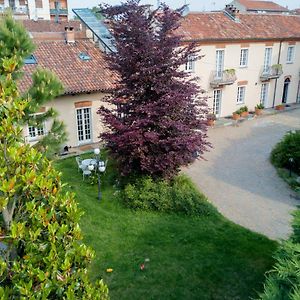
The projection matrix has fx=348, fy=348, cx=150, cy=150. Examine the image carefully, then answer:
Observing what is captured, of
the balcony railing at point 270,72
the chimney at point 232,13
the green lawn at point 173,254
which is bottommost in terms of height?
the green lawn at point 173,254

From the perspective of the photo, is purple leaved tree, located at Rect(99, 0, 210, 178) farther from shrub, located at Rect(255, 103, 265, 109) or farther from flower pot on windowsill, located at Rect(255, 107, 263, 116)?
shrub, located at Rect(255, 103, 265, 109)

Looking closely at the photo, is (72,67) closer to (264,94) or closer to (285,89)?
(264,94)

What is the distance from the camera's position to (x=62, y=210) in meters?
4.47

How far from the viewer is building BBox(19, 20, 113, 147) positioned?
17734mm

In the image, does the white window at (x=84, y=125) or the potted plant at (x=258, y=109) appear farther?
the potted plant at (x=258, y=109)

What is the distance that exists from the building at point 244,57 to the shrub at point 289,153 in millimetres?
8707

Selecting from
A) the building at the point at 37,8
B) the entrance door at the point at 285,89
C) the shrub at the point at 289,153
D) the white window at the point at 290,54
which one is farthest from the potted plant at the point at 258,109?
the building at the point at 37,8

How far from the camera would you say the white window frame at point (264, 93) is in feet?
91.8

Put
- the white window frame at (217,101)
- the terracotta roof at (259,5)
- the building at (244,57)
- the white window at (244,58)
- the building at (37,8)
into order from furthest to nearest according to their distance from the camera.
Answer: the terracotta roof at (259,5) < the building at (37,8) < the white window at (244,58) < the white window frame at (217,101) < the building at (244,57)

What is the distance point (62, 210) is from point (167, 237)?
688 centimetres

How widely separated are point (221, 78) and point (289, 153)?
998 cm

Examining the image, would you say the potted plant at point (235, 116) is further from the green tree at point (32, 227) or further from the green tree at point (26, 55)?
the green tree at point (32, 227)

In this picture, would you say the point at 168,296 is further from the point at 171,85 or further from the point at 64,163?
the point at 64,163

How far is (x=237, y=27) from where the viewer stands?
83.8ft
